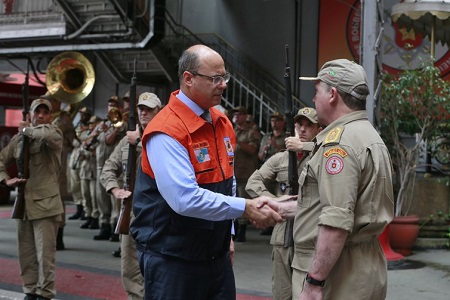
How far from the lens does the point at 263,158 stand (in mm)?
11898

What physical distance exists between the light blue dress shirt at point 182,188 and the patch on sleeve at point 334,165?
58 centimetres

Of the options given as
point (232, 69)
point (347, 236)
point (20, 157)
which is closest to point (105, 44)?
point (232, 69)

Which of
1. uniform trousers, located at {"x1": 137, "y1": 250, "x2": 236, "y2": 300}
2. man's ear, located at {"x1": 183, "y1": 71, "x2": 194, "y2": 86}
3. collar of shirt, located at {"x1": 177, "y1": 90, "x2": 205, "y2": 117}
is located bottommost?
uniform trousers, located at {"x1": 137, "y1": 250, "x2": 236, "y2": 300}

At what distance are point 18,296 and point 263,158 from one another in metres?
5.54

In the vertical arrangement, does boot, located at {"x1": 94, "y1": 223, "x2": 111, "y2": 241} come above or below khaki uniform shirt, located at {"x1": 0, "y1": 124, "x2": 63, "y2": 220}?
below

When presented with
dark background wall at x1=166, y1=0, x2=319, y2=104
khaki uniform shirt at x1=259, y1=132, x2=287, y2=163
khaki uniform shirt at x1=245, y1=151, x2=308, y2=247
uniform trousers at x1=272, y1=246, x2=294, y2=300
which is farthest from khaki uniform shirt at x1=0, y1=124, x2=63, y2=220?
dark background wall at x1=166, y1=0, x2=319, y2=104

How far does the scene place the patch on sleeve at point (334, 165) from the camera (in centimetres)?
335

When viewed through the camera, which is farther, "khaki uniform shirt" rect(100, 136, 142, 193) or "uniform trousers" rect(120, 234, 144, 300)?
"khaki uniform shirt" rect(100, 136, 142, 193)

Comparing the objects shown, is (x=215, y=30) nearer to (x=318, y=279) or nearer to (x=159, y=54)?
(x=159, y=54)

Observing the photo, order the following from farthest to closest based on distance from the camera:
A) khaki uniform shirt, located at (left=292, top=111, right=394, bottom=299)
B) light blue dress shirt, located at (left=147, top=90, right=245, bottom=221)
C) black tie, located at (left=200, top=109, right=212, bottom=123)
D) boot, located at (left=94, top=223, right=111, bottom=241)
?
boot, located at (left=94, top=223, right=111, bottom=241)
black tie, located at (left=200, top=109, right=212, bottom=123)
light blue dress shirt, located at (left=147, top=90, right=245, bottom=221)
khaki uniform shirt, located at (left=292, top=111, right=394, bottom=299)

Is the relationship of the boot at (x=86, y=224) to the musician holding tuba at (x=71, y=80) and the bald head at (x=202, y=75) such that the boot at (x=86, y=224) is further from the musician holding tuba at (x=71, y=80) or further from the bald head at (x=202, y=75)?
the bald head at (x=202, y=75)

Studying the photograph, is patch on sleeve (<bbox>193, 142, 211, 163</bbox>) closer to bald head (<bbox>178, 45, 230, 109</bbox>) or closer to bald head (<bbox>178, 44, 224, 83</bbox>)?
bald head (<bbox>178, 45, 230, 109</bbox>)

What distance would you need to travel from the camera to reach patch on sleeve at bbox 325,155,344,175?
11.0 feet

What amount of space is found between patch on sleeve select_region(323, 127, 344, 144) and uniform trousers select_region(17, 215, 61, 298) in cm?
416
